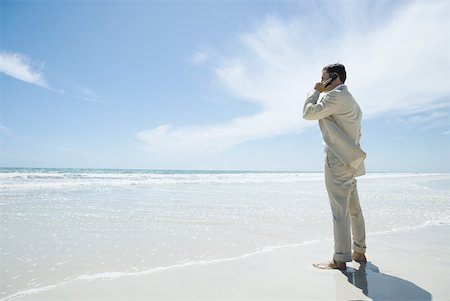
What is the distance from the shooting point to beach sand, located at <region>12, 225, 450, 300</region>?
2.40 m

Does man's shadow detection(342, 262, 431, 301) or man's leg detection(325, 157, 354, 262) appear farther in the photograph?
man's leg detection(325, 157, 354, 262)

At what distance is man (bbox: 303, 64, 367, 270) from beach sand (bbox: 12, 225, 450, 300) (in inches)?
11.2

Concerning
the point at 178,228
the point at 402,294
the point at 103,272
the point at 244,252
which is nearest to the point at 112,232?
the point at 178,228

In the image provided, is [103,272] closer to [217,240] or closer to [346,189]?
[217,240]

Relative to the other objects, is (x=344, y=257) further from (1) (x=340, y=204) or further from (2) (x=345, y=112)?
(2) (x=345, y=112)

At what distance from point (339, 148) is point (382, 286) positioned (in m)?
1.28

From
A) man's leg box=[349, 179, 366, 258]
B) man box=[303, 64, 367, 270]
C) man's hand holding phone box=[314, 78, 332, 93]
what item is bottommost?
man's leg box=[349, 179, 366, 258]

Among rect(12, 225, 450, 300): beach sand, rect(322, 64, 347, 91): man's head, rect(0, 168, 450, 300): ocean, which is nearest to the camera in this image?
rect(12, 225, 450, 300): beach sand

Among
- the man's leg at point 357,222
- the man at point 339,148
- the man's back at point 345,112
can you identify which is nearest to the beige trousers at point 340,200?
the man at point 339,148

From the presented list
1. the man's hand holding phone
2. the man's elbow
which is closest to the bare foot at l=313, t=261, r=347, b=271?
the man's elbow

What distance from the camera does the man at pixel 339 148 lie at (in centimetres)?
304

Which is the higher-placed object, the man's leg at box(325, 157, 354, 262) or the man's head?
the man's head

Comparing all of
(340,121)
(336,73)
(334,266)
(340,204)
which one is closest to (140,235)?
(334,266)

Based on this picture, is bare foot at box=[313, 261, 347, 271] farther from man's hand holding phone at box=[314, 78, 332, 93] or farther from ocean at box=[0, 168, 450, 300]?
Answer: man's hand holding phone at box=[314, 78, 332, 93]
